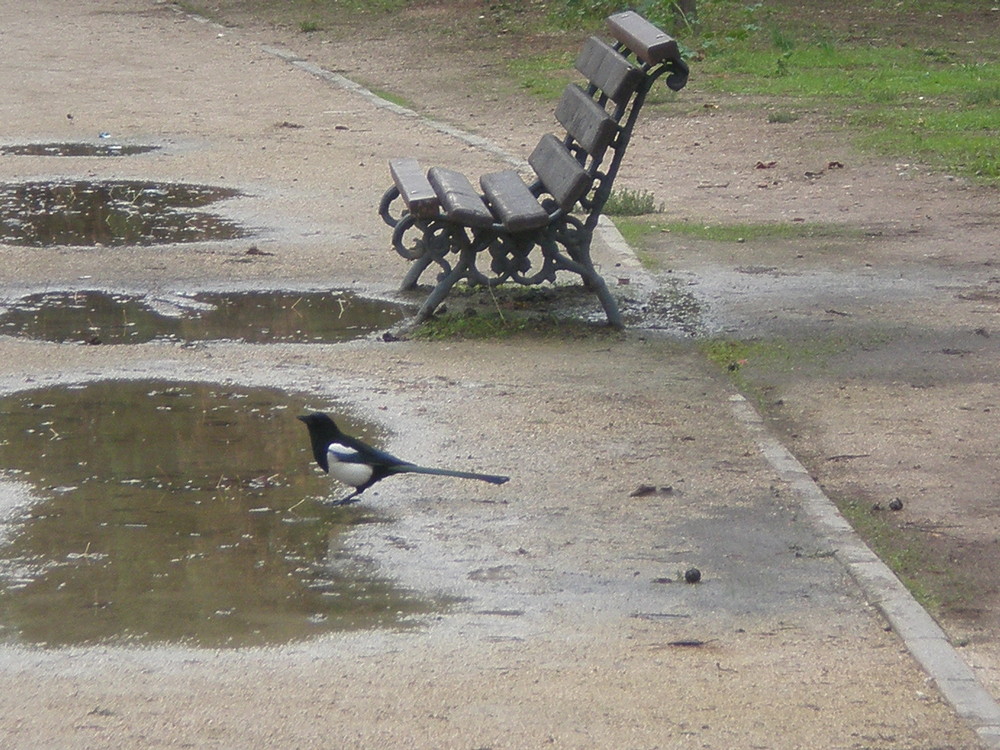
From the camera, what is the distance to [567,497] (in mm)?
4910

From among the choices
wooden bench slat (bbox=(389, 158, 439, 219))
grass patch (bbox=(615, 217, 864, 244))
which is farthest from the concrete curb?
grass patch (bbox=(615, 217, 864, 244))

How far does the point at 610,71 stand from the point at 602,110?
27 centimetres

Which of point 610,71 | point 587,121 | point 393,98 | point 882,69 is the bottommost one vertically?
point 393,98

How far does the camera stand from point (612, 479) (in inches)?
200

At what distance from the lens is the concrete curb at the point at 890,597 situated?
11.6 ft

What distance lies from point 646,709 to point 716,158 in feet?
28.6

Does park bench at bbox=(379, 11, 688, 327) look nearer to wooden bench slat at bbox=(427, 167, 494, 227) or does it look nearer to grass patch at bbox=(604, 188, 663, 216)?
wooden bench slat at bbox=(427, 167, 494, 227)

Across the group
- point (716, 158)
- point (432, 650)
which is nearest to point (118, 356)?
point (432, 650)

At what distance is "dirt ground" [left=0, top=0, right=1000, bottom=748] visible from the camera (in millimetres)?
3527

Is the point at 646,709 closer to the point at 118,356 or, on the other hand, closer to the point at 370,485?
the point at 370,485

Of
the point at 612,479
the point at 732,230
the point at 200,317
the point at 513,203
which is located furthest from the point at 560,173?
the point at 612,479

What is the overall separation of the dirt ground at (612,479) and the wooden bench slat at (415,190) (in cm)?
62

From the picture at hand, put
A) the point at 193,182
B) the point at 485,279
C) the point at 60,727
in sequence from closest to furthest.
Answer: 1. the point at 60,727
2. the point at 485,279
3. the point at 193,182

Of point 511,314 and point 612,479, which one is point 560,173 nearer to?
point 511,314
